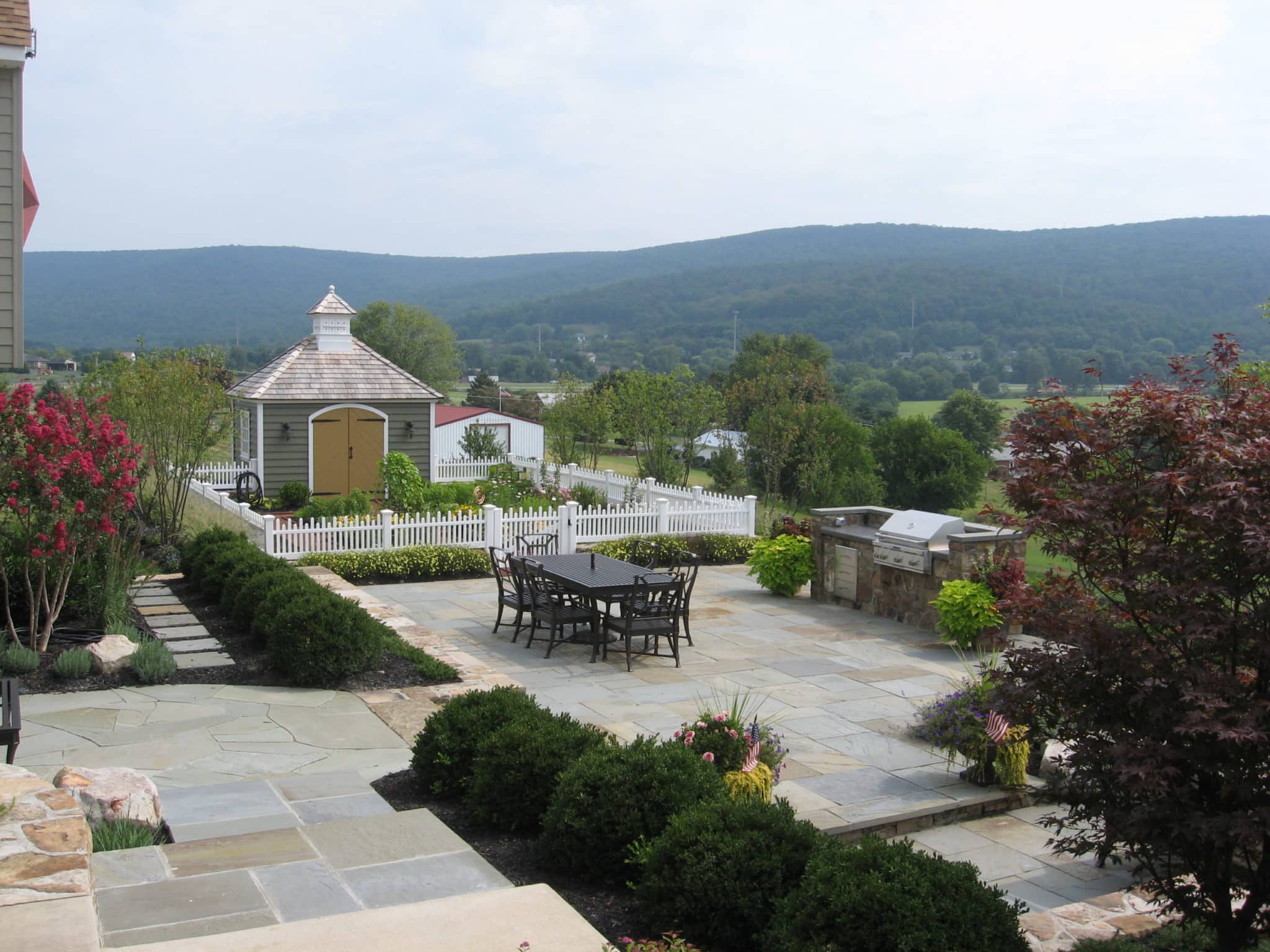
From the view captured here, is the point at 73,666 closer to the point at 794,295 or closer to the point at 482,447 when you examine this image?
the point at 482,447

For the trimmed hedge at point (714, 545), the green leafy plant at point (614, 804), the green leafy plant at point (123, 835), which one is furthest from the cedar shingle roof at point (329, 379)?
the green leafy plant at point (614, 804)

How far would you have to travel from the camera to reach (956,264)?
128 metres

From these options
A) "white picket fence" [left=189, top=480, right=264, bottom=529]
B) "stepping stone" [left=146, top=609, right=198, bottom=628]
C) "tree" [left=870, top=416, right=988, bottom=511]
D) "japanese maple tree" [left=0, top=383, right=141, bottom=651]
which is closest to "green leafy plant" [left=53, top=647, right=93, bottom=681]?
"japanese maple tree" [left=0, top=383, right=141, bottom=651]

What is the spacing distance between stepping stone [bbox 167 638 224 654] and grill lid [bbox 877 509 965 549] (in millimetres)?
6596

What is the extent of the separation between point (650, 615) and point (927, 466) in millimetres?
42929

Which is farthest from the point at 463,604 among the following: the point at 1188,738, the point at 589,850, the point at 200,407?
the point at 1188,738

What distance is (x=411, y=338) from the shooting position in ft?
240

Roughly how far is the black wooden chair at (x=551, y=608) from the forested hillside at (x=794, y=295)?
66303 mm

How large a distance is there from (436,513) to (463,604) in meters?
3.15

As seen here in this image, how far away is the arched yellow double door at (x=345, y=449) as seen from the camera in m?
21.4

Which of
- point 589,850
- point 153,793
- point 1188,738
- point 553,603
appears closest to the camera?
point 1188,738

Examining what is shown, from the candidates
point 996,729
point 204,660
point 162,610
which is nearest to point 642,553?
point 162,610

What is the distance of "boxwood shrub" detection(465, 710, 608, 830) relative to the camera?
17.2ft

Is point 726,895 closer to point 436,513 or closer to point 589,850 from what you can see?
point 589,850
